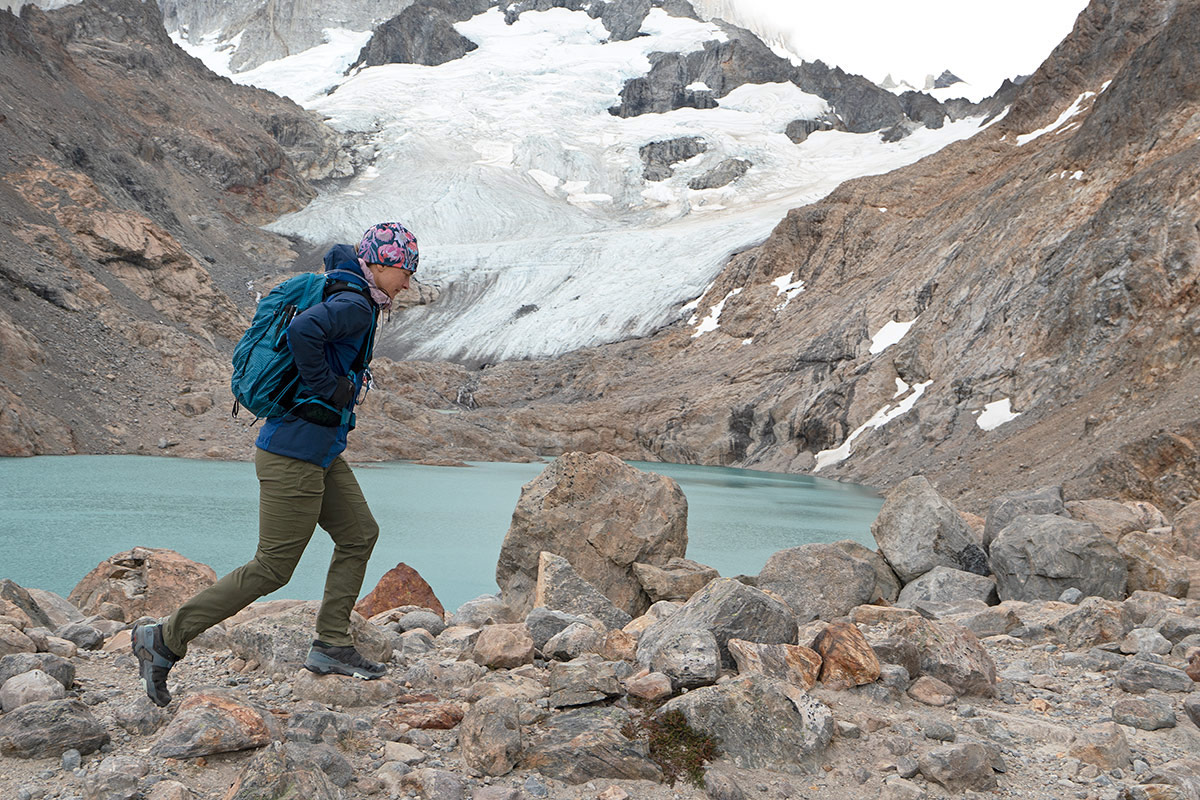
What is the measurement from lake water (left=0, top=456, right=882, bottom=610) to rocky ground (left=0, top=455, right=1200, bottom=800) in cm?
608

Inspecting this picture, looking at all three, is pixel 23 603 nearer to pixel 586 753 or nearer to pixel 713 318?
pixel 586 753

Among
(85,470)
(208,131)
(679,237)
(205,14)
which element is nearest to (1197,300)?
(85,470)

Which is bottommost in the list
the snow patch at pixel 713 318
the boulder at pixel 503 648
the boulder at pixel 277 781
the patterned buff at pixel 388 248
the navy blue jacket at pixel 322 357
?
the boulder at pixel 503 648

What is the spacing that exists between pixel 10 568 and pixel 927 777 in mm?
10492

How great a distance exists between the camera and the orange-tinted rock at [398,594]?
236 inches

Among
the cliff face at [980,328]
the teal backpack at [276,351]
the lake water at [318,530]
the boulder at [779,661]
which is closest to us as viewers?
the teal backpack at [276,351]

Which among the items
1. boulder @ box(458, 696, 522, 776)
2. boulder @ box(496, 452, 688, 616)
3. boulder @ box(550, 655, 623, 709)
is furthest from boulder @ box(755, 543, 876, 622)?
boulder @ box(458, 696, 522, 776)

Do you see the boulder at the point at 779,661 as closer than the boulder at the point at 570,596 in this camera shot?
Yes

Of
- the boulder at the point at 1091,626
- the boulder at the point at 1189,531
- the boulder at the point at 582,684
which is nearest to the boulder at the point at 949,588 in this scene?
the boulder at the point at 1189,531

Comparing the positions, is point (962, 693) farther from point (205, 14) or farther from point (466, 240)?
point (205, 14)

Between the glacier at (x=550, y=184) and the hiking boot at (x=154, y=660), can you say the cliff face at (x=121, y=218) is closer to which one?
the glacier at (x=550, y=184)

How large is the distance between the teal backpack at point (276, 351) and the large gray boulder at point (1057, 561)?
5.38 meters

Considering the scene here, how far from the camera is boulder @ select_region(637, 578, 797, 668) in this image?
372cm

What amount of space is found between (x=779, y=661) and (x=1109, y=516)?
5468mm
